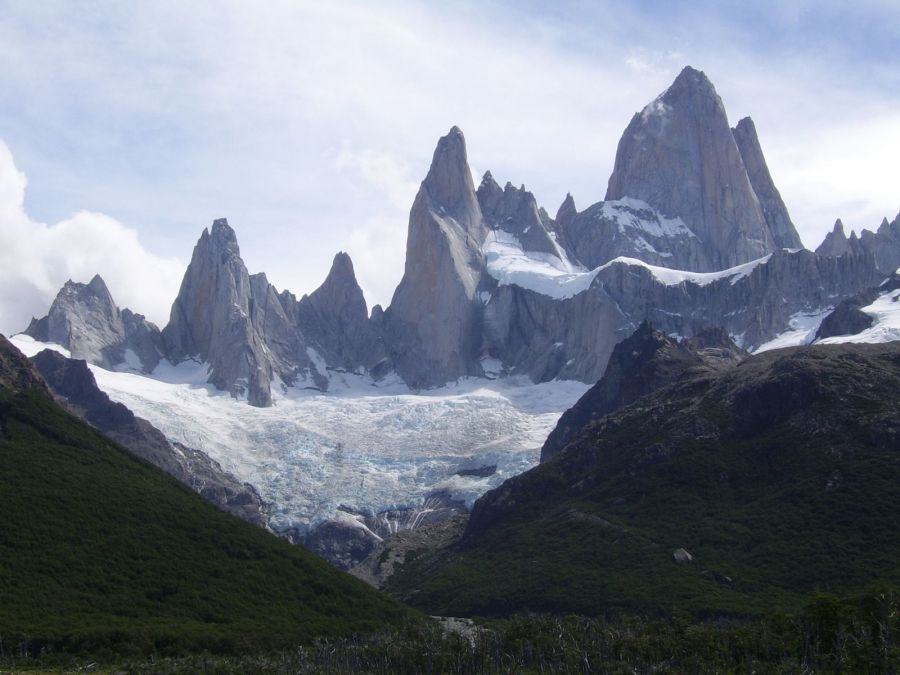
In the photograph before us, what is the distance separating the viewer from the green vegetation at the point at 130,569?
8881cm

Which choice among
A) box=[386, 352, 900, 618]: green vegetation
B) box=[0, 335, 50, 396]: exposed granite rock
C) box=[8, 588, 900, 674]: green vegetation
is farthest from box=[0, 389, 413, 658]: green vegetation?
box=[386, 352, 900, 618]: green vegetation

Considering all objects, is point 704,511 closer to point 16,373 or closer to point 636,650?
point 636,650

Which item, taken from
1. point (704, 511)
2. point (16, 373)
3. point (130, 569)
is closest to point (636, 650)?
point (130, 569)

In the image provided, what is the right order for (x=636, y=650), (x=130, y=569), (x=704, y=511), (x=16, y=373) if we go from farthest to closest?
(x=704, y=511) → (x=16, y=373) → (x=130, y=569) → (x=636, y=650)

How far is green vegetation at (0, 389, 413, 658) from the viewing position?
88.8 meters

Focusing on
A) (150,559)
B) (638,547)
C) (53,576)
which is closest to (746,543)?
(638,547)

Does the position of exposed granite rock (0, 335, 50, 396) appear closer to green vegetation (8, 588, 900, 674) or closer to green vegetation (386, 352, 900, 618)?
green vegetation (386, 352, 900, 618)

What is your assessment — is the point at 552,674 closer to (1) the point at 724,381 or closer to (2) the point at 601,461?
(2) the point at 601,461

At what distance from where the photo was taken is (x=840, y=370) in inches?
5910

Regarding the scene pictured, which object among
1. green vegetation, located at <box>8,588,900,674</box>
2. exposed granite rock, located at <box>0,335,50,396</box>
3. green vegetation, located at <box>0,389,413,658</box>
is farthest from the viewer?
exposed granite rock, located at <box>0,335,50,396</box>

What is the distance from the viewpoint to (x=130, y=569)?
99812 millimetres

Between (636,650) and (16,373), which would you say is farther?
(16,373)

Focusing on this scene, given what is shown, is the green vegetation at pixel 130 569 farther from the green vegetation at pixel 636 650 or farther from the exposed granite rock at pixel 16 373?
the exposed granite rock at pixel 16 373

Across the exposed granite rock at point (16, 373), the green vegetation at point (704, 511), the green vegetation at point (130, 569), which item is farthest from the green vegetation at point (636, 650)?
the exposed granite rock at point (16, 373)
